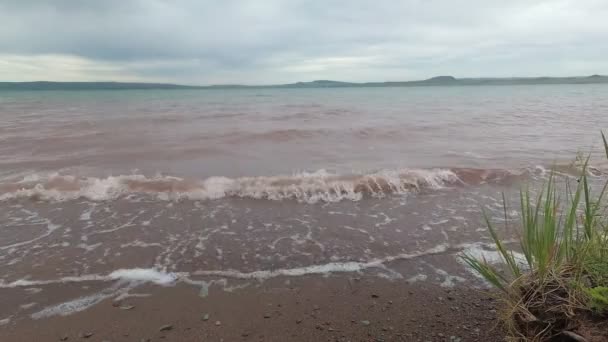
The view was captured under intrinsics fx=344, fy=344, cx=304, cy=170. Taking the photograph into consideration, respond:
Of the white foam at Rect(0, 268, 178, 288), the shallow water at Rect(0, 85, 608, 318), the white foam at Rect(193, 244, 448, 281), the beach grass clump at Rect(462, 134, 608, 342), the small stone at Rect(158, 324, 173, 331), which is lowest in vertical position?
the small stone at Rect(158, 324, 173, 331)

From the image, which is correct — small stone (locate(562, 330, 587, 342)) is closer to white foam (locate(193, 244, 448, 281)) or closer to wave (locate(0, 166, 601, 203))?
white foam (locate(193, 244, 448, 281))

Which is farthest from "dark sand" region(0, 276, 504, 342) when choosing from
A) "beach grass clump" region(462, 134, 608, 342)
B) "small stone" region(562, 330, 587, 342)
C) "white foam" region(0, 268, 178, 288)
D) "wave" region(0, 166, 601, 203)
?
"wave" region(0, 166, 601, 203)

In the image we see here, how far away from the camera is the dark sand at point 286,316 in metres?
3.16

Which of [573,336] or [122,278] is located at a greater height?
[573,336]

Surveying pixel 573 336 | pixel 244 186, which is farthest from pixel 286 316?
pixel 244 186

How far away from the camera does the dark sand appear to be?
316cm

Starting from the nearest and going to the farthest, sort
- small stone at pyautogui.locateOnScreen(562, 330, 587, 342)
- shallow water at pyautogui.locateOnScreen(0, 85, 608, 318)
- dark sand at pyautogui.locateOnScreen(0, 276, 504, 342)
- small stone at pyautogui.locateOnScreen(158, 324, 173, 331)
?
small stone at pyautogui.locateOnScreen(562, 330, 587, 342) → dark sand at pyautogui.locateOnScreen(0, 276, 504, 342) → small stone at pyautogui.locateOnScreen(158, 324, 173, 331) → shallow water at pyautogui.locateOnScreen(0, 85, 608, 318)

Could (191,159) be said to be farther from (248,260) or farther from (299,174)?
(248,260)

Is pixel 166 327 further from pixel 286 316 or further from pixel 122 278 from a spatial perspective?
pixel 122 278

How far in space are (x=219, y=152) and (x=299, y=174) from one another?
14.1 ft

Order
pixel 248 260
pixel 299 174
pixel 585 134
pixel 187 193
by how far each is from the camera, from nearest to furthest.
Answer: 1. pixel 248 260
2. pixel 187 193
3. pixel 299 174
4. pixel 585 134

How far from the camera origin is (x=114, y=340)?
313 cm

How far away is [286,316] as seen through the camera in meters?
3.43

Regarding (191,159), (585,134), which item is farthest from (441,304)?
(585,134)
